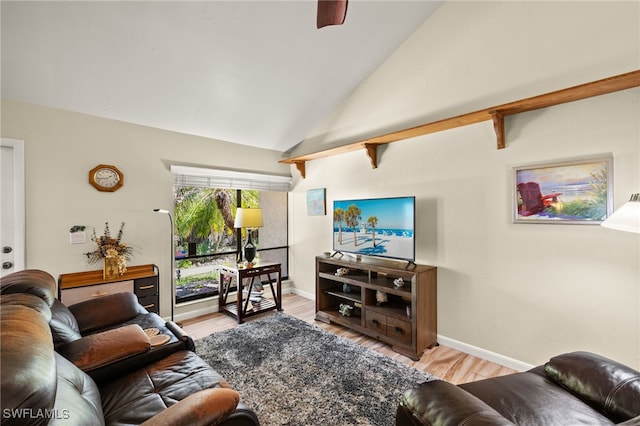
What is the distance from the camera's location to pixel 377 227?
10.1ft

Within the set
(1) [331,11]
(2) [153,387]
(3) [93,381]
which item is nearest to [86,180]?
(3) [93,381]

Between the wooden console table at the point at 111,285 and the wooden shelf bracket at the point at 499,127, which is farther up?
the wooden shelf bracket at the point at 499,127

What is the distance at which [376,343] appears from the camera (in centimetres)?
284

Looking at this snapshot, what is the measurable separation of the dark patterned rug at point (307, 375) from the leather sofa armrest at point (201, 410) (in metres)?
0.88

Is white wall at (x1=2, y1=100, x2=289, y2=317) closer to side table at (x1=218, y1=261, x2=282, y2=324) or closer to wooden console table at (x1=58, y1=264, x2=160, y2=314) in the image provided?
wooden console table at (x1=58, y1=264, x2=160, y2=314)

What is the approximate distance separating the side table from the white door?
1.87 metres

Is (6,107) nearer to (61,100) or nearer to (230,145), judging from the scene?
(61,100)

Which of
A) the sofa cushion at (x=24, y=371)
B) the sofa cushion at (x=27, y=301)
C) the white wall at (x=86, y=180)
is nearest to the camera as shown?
the sofa cushion at (x=24, y=371)

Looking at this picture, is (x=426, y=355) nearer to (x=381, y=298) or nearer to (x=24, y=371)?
(x=381, y=298)

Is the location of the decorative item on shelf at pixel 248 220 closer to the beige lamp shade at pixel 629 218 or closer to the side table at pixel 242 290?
the side table at pixel 242 290

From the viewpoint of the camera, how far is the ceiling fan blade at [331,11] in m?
1.17

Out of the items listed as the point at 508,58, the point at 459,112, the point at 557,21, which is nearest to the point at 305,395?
the point at 459,112

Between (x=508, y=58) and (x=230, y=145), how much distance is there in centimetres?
321

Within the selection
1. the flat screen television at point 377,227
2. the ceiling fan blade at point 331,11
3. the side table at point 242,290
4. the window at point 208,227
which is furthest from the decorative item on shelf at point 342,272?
the ceiling fan blade at point 331,11
